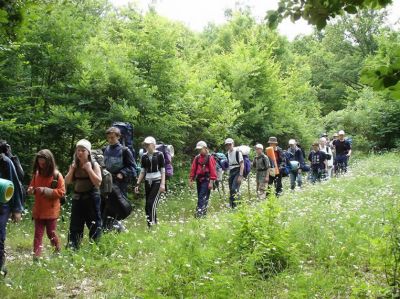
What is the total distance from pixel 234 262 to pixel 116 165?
3.41 meters

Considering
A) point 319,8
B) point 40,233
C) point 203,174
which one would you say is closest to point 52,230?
point 40,233

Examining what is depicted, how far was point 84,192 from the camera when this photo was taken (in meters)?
7.02

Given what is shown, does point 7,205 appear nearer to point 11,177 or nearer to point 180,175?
point 11,177

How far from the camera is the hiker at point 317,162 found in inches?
618

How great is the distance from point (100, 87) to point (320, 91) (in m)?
47.9

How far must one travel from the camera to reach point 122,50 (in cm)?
1493

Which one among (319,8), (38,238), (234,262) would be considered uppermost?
(319,8)

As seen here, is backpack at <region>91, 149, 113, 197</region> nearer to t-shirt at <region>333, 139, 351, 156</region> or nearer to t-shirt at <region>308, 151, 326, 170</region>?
t-shirt at <region>308, 151, 326, 170</region>

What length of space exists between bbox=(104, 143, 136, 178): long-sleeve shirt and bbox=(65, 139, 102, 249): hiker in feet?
4.05

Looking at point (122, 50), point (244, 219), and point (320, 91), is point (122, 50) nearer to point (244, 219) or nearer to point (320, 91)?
point (244, 219)

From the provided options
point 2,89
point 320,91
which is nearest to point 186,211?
point 2,89

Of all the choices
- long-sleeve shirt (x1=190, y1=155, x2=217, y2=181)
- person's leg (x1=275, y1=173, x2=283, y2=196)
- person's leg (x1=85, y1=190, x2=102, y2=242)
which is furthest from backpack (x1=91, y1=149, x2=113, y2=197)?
person's leg (x1=275, y1=173, x2=283, y2=196)

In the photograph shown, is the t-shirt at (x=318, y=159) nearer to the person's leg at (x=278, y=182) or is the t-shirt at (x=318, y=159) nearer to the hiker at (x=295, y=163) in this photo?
the hiker at (x=295, y=163)

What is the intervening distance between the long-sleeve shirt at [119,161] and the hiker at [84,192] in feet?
4.05
